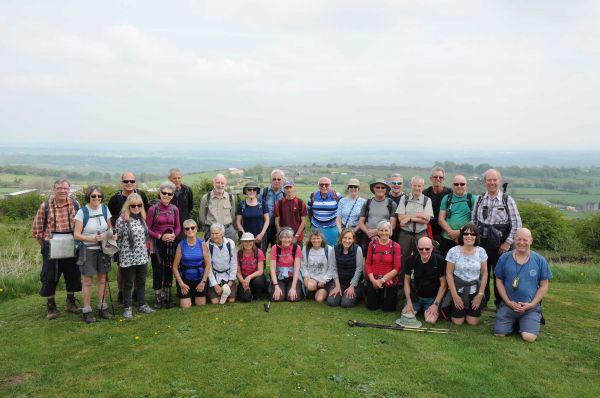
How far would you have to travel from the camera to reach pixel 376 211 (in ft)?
31.0

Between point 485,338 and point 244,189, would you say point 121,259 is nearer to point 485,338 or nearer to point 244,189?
point 244,189

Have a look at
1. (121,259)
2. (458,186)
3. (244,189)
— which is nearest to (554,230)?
(458,186)

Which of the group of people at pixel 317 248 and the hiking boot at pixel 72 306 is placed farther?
the hiking boot at pixel 72 306

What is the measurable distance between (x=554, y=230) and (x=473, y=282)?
3345 centimetres

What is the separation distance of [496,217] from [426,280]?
1909 mm

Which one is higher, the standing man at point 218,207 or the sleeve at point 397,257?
the standing man at point 218,207

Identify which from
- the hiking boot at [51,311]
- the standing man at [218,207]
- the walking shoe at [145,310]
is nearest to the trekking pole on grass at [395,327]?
the standing man at [218,207]

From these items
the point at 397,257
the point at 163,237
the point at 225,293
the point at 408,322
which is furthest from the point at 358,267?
the point at 163,237

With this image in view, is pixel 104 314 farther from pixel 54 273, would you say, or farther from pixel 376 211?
pixel 376 211

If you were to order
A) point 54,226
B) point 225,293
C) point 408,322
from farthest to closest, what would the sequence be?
point 225,293 < point 54,226 < point 408,322

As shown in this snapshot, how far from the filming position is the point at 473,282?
8055 millimetres

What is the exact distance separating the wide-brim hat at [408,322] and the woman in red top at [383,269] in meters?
0.80

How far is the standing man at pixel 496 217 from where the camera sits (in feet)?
27.3

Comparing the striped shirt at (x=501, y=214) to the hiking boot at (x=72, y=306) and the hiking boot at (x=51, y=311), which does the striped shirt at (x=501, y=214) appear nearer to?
the hiking boot at (x=72, y=306)
